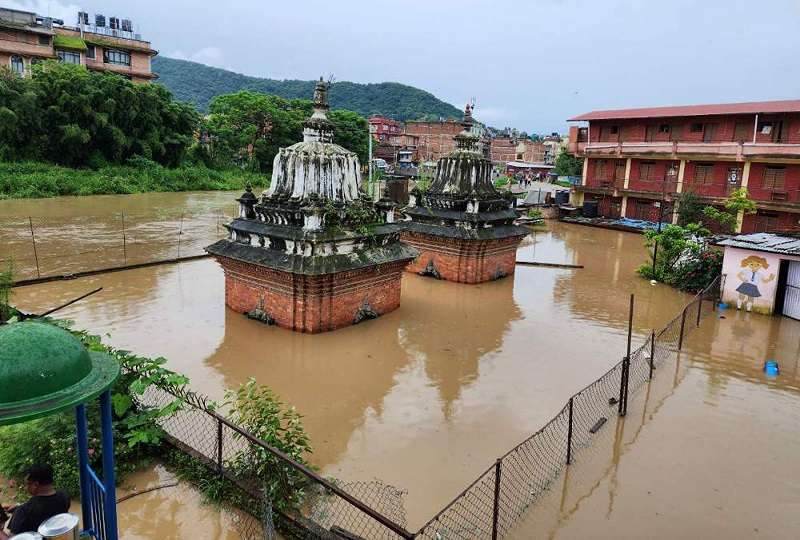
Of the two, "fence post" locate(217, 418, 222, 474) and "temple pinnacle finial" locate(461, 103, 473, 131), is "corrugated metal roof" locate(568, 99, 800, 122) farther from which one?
"fence post" locate(217, 418, 222, 474)

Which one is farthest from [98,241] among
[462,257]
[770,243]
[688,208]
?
[688,208]

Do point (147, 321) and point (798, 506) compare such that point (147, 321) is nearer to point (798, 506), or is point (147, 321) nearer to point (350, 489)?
point (350, 489)

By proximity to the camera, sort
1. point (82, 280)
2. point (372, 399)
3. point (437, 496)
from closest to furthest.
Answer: point (437, 496) → point (372, 399) → point (82, 280)

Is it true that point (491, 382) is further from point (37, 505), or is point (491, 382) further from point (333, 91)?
point (333, 91)

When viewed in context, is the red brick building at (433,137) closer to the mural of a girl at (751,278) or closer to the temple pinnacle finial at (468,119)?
the temple pinnacle finial at (468,119)

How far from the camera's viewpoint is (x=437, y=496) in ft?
22.5

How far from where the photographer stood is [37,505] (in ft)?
14.3

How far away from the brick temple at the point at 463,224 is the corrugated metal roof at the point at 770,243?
6238 millimetres

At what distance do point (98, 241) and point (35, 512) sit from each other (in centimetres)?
2035

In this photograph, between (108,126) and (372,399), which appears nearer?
(372,399)

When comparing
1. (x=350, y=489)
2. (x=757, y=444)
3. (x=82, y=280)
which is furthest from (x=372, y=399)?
(x=82, y=280)

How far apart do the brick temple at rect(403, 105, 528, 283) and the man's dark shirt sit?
45.0ft

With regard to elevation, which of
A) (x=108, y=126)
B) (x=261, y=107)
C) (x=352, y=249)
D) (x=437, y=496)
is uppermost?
(x=261, y=107)

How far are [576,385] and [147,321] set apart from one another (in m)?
9.21
